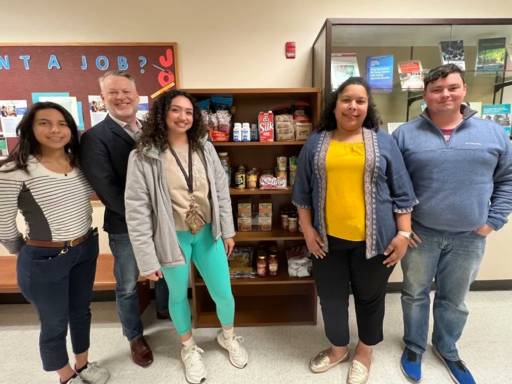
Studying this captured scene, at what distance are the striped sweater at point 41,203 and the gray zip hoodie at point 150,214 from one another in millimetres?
237

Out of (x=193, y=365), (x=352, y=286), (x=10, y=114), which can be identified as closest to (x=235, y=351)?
(x=193, y=365)

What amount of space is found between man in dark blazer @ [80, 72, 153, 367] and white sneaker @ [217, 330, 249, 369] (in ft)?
2.22

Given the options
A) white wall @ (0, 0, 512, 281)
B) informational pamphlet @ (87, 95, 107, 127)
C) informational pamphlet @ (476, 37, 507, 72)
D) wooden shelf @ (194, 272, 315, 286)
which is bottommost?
wooden shelf @ (194, 272, 315, 286)

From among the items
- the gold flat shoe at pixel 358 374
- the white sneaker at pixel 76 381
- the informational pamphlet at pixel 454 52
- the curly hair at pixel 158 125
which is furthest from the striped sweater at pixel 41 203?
the informational pamphlet at pixel 454 52

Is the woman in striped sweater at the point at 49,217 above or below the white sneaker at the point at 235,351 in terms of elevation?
above

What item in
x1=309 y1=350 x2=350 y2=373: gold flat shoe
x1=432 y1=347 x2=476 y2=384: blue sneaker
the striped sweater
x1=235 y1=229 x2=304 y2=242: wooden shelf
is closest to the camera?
the striped sweater

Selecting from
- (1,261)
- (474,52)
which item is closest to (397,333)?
(474,52)

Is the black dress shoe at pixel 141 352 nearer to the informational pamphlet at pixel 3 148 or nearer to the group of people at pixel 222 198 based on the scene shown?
the group of people at pixel 222 198

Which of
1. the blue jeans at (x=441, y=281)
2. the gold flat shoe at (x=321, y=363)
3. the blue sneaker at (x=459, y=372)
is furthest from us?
the gold flat shoe at (x=321, y=363)

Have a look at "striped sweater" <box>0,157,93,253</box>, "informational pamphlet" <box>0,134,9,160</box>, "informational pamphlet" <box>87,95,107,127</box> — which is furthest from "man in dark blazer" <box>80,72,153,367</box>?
"informational pamphlet" <box>0,134,9,160</box>

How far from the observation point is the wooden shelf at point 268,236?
1894mm

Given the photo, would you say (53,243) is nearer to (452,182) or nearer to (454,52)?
(452,182)

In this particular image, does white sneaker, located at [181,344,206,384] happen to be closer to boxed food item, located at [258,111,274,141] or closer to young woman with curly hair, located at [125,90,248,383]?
young woman with curly hair, located at [125,90,248,383]

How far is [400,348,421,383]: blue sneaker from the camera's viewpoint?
5.14 feet
